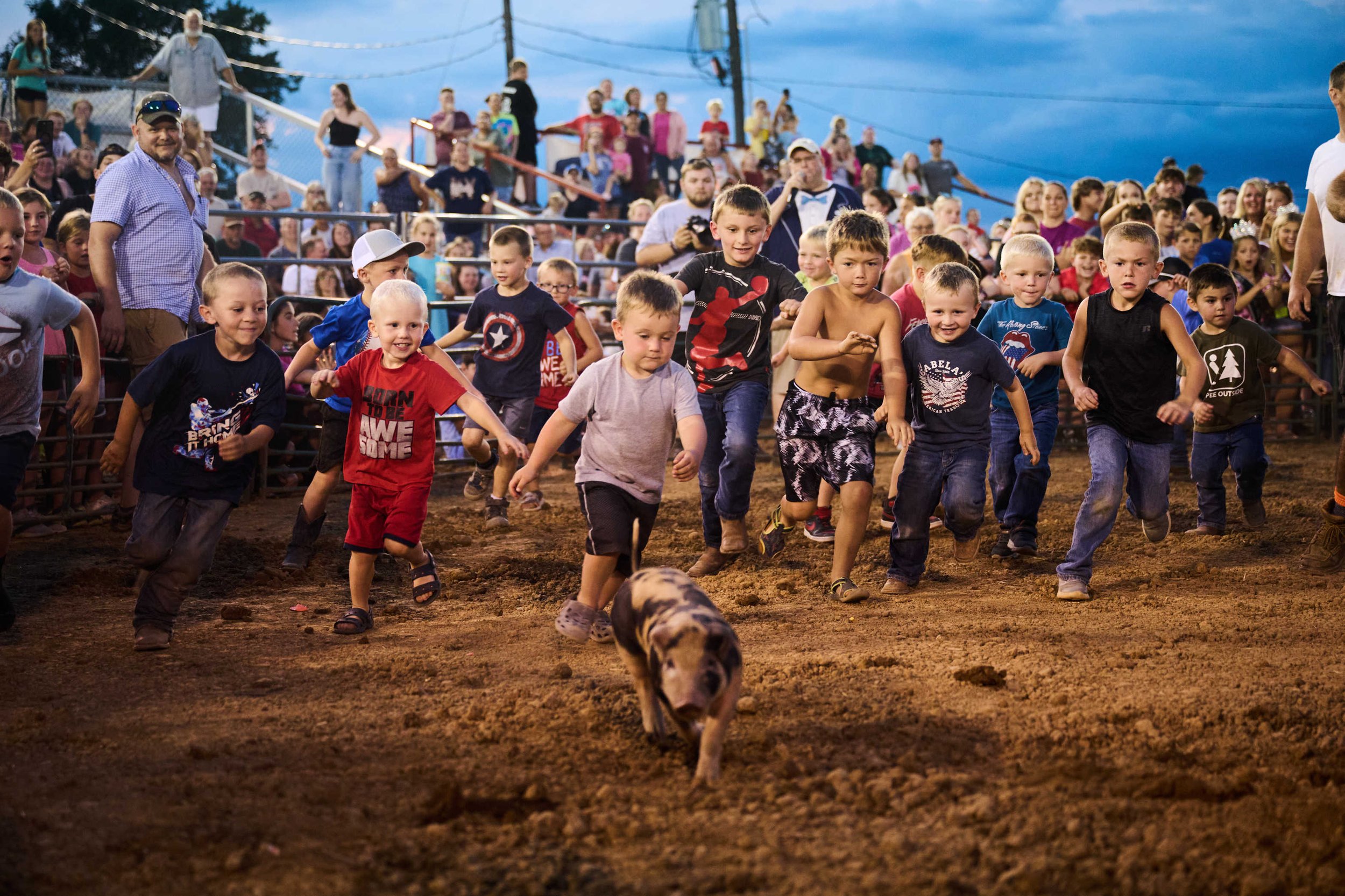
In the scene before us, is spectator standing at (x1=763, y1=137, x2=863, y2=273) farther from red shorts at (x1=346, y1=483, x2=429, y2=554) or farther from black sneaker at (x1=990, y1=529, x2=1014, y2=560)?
red shorts at (x1=346, y1=483, x2=429, y2=554)

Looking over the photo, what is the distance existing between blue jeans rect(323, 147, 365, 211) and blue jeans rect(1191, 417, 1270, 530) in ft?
34.6

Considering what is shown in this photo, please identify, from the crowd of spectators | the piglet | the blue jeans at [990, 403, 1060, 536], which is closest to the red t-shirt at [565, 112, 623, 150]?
the crowd of spectators

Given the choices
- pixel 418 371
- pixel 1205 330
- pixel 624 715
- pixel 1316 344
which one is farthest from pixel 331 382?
pixel 1316 344

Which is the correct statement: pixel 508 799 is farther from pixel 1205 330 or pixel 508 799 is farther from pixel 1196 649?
pixel 1205 330

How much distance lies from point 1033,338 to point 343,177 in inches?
396

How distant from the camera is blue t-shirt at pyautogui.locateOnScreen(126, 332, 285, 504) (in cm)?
498

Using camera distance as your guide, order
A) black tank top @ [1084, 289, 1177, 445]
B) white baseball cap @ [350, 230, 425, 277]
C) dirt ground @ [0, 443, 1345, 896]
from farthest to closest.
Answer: white baseball cap @ [350, 230, 425, 277] → black tank top @ [1084, 289, 1177, 445] → dirt ground @ [0, 443, 1345, 896]

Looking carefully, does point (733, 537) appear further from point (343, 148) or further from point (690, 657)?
point (343, 148)

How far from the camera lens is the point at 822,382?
5.87m

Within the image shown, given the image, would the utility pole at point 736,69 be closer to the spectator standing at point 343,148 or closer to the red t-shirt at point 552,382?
the spectator standing at point 343,148

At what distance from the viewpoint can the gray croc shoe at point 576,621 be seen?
475 centimetres

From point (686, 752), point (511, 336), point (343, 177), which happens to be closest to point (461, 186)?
point (343, 177)

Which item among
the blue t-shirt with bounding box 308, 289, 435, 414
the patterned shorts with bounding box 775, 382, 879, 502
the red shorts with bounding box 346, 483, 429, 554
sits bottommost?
the red shorts with bounding box 346, 483, 429, 554

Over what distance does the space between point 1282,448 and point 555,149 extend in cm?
1053
